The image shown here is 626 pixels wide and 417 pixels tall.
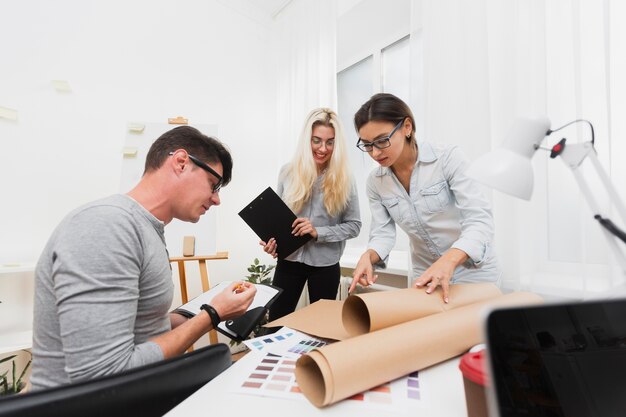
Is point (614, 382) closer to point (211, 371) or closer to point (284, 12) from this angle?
point (211, 371)

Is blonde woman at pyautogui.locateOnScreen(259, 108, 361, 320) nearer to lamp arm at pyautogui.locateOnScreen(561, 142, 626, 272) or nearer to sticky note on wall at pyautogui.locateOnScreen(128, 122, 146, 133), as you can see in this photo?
sticky note on wall at pyautogui.locateOnScreen(128, 122, 146, 133)

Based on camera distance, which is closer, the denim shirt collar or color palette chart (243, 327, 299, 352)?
color palette chart (243, 327, 299, 352)

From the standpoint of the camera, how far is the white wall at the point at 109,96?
1.99m

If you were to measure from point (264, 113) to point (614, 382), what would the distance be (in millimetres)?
3307

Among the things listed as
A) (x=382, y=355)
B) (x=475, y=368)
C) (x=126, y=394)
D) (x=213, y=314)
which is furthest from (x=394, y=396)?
(x=213, y=314)

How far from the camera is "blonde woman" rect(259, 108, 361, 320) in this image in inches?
72.6

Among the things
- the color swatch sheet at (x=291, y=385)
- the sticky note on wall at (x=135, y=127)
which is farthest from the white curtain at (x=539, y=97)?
the sticky note on wall at (x=135, y=127)

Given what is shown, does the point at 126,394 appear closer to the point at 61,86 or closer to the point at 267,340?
the point at 267,340

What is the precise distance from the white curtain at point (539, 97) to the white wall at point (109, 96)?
1.88m

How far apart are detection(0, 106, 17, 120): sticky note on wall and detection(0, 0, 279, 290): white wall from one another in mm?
35

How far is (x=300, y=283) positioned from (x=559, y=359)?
1.63 metres

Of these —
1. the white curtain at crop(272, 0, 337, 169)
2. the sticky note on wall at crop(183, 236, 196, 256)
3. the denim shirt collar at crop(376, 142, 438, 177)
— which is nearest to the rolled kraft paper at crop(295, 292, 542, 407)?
the denim shirt collar at crop(376, 142, 438, 177)

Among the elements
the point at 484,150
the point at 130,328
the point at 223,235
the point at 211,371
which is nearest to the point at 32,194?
the point at 223,235

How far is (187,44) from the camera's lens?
9.21 ft
